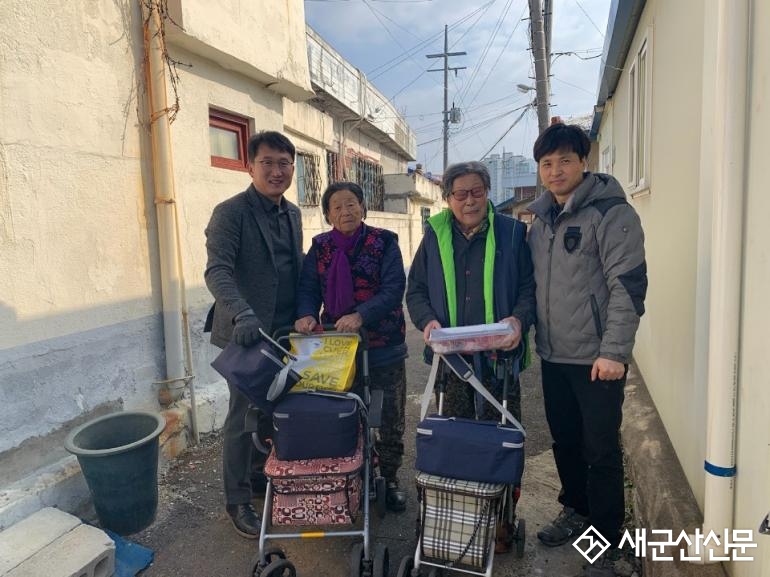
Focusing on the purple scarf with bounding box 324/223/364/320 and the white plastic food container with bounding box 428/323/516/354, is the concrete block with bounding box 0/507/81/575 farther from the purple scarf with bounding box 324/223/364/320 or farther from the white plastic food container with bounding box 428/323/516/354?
the white plastic food container with bounding box 428/323/516/354

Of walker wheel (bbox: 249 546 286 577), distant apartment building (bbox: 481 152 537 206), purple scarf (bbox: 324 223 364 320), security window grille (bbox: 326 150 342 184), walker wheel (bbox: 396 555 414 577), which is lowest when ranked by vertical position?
walker wheel (bbox: 249 546 286 577)

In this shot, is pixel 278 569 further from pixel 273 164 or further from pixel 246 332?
pixel 273 164

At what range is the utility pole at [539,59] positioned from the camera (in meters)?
8.49

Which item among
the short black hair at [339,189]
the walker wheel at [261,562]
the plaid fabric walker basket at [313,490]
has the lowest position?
the walker wheel at [261,562]

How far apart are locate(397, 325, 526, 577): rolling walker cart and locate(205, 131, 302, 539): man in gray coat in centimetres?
117

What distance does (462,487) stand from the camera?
2.28m

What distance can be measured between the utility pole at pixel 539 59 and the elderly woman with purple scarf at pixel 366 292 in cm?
707

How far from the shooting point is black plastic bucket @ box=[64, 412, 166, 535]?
9.68ft

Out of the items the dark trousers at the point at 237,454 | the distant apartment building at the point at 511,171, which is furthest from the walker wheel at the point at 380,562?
the distant apartment building at the point at 511,171

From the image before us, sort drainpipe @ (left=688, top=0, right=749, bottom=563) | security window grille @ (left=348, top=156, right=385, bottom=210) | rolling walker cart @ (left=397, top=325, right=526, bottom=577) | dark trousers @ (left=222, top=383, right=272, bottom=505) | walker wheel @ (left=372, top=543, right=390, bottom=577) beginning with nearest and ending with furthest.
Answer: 1. drainpipe @ (left=688, top=0, right=749, bottom=563)
2. rolling walker cart @ (left=397, top=325, right=526, bottom=577)
3. walker wheel @ (left=372, top=543, right=390, bottom=577)
4. dark trousers @ (left=222, top=383, right=272, bottom=505)
5. security window grille @ (left=348, top=156, right=385, bottom=210)

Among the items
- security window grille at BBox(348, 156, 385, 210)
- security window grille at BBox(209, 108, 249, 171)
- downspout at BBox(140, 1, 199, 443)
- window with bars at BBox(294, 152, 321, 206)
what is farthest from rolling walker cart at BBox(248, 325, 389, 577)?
security window grille at BBox(348, 156, 385, 210)

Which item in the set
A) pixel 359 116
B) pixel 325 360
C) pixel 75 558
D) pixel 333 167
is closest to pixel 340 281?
pixel 325 360

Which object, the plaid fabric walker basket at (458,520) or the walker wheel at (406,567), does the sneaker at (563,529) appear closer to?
the plaid fabric walker basket at (458,520)

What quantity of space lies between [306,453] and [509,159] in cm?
4552
